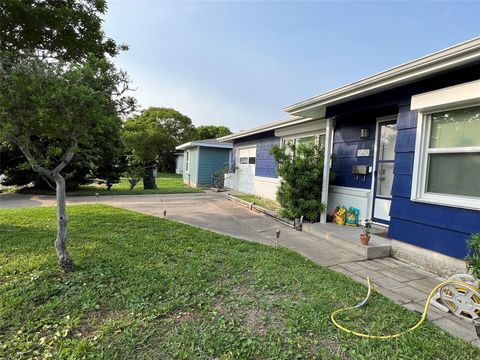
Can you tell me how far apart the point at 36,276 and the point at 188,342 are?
6.96ft

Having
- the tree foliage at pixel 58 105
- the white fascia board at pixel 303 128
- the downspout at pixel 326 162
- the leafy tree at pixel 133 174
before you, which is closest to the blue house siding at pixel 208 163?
the leafy tree at pixel 133 174

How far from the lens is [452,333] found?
2.26 meters

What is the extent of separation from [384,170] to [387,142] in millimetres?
525

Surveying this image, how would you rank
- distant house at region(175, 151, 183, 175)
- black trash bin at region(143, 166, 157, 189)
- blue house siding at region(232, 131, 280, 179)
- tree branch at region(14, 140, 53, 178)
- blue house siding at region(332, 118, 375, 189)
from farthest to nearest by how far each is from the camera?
distant house at region(175, 151, 183, 175), black trash bin at region(143, 166, 157, 189), blue house siding at region(232, 131, 280, 179), blue house siding at region(332, 118, 375, 189), tree branch at region(14, 140, 53, 178)

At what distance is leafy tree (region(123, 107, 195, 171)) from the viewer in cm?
2800

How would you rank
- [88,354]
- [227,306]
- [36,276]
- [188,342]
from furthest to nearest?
1. [36,276]
2. [227,306]
3. [188,342]
4. [88,354]

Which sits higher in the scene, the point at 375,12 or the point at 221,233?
the point at 375,12

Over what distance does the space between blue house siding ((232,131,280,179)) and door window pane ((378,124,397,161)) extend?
4.32 meters

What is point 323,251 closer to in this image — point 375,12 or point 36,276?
point 36,276

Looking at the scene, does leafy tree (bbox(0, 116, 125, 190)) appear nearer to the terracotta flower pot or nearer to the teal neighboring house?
the teal neighboring house

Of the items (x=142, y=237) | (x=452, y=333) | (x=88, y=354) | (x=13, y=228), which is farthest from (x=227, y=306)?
(x=13, y=228)

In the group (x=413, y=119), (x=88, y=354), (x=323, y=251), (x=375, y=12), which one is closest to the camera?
(x=88, y=354)

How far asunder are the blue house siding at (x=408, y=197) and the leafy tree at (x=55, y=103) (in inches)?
160

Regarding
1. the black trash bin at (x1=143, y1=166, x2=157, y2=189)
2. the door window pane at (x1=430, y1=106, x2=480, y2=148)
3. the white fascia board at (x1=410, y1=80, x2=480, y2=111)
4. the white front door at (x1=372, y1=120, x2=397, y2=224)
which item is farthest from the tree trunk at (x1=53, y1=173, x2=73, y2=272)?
the black trash bin at (x1=143, y1=166, x2=157, y2=189)
